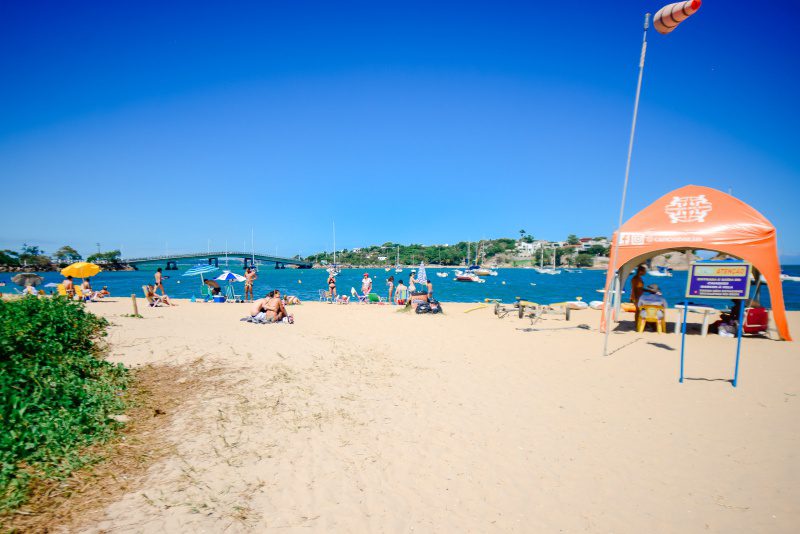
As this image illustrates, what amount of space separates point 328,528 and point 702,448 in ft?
15.5

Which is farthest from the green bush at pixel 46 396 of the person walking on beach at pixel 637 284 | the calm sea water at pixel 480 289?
the calm sea water at pixel 480 289

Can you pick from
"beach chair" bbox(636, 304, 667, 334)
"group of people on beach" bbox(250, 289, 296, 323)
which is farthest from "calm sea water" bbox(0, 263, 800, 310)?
"group of people on beach" bbox(250, 289, 296, 323)

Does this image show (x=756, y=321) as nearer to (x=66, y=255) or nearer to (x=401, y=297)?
(x=401, y=297)

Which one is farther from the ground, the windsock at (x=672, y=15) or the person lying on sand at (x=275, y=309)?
the windsock at (x=672, y=15)

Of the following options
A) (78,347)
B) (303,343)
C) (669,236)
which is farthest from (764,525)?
(78,347)

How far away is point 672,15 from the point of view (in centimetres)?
639

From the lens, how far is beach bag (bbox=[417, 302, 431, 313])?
15.2m

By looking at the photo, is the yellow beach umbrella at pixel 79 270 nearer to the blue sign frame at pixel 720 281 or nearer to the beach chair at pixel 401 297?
the beach chair at pixel 401 297

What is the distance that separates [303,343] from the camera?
937cm

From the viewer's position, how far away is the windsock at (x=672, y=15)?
6071 mm

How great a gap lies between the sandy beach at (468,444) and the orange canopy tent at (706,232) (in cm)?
233

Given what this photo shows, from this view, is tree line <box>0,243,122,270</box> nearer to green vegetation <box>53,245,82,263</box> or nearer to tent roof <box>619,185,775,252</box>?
green vegetation <box>53,245,82,263</box>

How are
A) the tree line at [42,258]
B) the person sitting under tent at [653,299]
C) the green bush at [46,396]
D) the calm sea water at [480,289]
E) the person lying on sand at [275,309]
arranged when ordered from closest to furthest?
the green bush at [46,396], the person sitting under tent at [653,299], the person lying on sand at [275,309], the calm sea water at [480,289], the tree line at [42,258]

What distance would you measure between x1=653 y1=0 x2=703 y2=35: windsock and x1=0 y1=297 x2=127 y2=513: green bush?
35.9 ft
